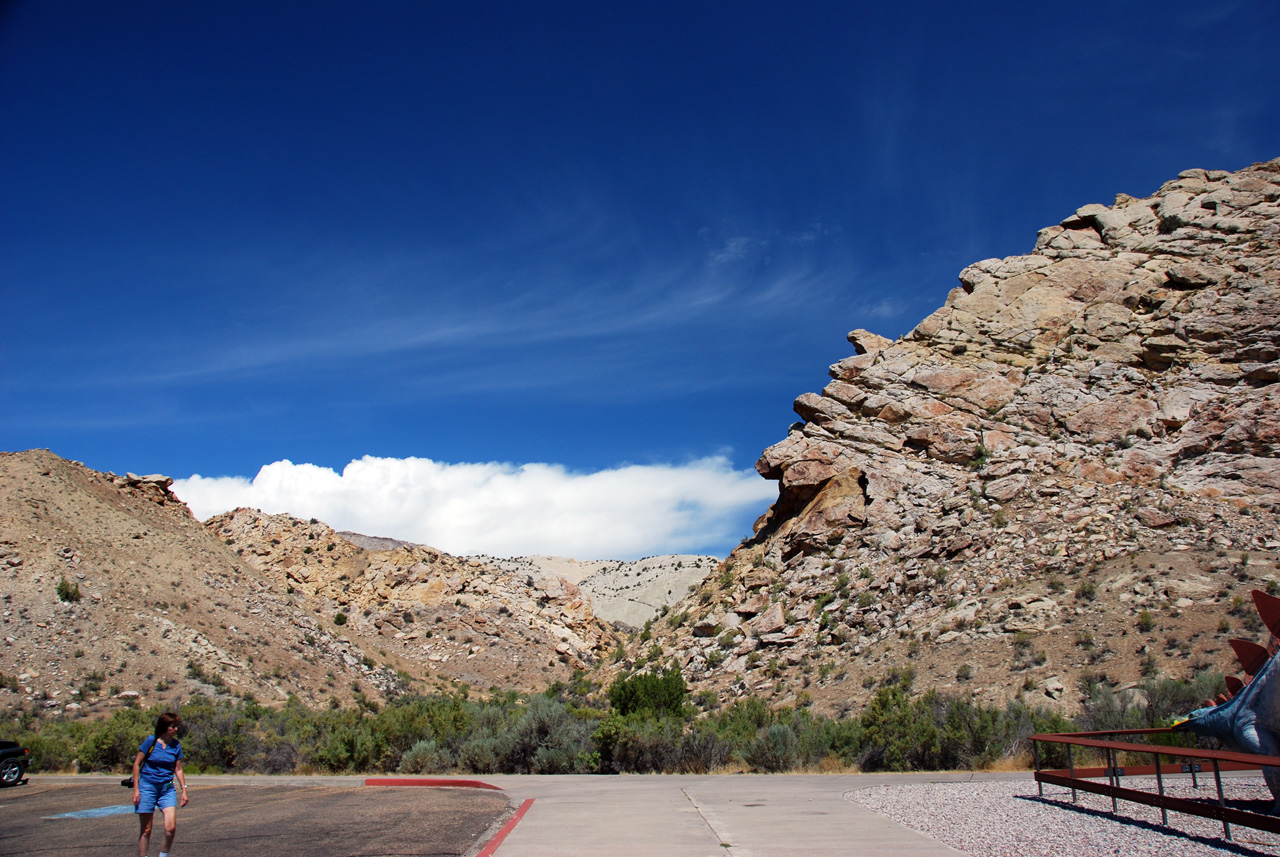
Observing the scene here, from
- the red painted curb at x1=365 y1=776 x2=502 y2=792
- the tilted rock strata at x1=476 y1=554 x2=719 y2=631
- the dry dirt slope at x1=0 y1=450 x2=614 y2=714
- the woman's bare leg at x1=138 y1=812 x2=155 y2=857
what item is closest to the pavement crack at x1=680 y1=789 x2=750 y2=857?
the red painted curb at x1=365 y1=776 x2=502 y2=792

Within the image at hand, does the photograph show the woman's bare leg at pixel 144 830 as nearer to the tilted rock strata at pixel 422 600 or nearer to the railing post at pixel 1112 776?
the railing post at pixel 1112 776

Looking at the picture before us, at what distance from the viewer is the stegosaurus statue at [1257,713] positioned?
799 cm

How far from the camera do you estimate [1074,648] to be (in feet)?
73.2

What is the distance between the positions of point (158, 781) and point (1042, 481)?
3021 cm

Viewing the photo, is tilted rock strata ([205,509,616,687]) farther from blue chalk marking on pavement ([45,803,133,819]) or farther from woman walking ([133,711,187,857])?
woman walking ([133,711,187,857])

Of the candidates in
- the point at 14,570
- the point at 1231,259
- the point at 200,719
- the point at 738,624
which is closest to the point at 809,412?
the point at 738,624

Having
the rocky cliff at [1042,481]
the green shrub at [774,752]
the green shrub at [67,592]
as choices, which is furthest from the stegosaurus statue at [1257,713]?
the green shrub at [67,592]

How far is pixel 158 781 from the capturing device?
7.91 metres

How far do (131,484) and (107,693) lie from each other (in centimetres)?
2164

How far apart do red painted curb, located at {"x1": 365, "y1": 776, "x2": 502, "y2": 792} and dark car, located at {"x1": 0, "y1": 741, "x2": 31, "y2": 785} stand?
8.30 meters

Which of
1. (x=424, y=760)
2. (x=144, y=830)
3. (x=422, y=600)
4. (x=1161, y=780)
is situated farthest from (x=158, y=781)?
(x=422, y=600)

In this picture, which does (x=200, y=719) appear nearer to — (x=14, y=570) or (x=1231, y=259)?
(x=14, y=570)

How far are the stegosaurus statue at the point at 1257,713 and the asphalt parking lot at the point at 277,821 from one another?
831 centimetres

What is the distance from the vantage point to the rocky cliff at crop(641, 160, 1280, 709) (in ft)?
77.5
